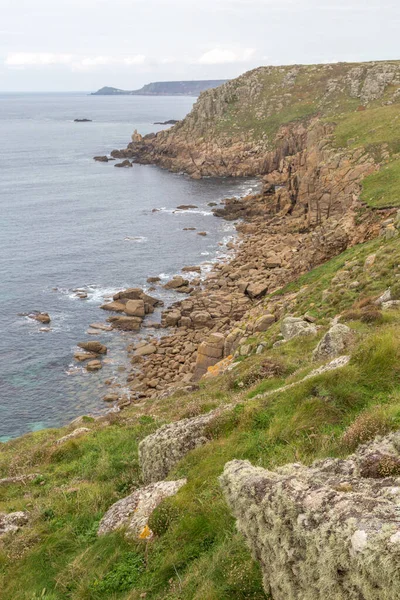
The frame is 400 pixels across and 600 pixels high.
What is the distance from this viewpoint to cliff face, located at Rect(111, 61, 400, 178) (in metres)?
116

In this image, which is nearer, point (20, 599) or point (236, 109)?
point (20, 599)

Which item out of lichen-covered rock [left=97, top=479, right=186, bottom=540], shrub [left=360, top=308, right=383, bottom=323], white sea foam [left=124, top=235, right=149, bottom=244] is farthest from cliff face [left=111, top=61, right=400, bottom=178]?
lichen-covered rock [left=97, top=479, right=186, bottom=540]

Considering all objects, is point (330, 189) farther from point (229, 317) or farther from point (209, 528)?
point (209, 528)

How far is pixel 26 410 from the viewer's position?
36.8m

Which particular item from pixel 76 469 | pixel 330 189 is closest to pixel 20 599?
pixel 76 469

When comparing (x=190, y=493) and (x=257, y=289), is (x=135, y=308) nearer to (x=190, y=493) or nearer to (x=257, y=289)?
(x=257, y=289)

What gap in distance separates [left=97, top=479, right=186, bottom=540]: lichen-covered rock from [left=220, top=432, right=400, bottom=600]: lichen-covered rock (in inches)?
159

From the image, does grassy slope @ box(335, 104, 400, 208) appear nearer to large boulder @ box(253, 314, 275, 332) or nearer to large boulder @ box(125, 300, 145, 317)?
large boulder @ box(253, 314, 275, 332)

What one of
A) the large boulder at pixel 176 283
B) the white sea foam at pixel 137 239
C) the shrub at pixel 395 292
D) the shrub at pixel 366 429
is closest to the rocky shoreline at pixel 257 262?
the large boulder at pixel 176 283

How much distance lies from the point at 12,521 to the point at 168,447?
17.2ft

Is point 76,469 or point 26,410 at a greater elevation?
point 76,469

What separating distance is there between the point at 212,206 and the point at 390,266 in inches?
2614

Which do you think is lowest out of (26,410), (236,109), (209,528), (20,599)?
(26,410)

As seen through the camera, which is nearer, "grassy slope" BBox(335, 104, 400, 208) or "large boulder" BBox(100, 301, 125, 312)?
"grassy slope" BBox(335, 104, 400, 208)
